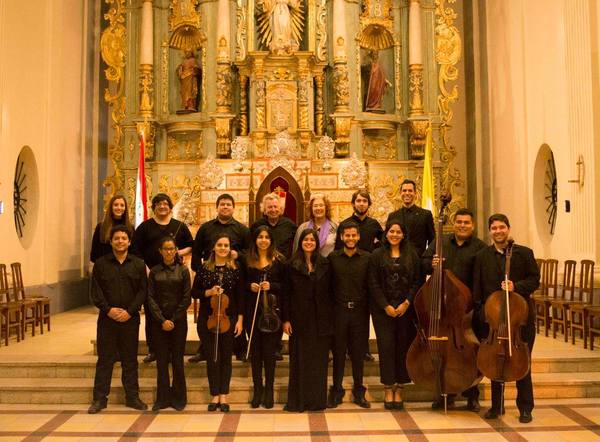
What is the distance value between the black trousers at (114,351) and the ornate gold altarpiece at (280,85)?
6.37 metres

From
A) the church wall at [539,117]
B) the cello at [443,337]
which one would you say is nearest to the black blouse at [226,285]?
the cello at [443,337]

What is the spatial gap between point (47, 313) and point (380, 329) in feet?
18.0

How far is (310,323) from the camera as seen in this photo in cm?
573

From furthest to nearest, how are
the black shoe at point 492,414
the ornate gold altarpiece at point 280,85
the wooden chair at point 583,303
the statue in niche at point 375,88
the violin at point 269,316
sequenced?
the statue in niche at point 375,88
the ornate gold altarpiece at point 280,85
the wooden chair at point 583,303
the violin at point 269,316
the black shoe at point 492,414

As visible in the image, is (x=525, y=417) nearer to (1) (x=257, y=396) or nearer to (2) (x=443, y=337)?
(2) (x=443, y=337)

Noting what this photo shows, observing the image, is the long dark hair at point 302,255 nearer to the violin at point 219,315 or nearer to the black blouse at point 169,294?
the violin at point 219,315

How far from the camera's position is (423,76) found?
507 inches

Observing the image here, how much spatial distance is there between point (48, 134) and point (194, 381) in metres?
6.35

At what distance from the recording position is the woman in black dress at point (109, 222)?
6246mm

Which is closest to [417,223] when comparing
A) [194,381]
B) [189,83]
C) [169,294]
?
[169,294]

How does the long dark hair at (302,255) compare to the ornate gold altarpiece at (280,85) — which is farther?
the ornate gold altarpiece at (280,85)

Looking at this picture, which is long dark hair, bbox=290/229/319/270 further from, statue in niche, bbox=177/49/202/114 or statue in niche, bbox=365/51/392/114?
statue in niche, bbox=177/49/202/114

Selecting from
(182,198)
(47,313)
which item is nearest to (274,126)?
(182,198)

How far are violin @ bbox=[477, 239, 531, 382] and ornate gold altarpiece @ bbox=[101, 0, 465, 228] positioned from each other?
6855mm
